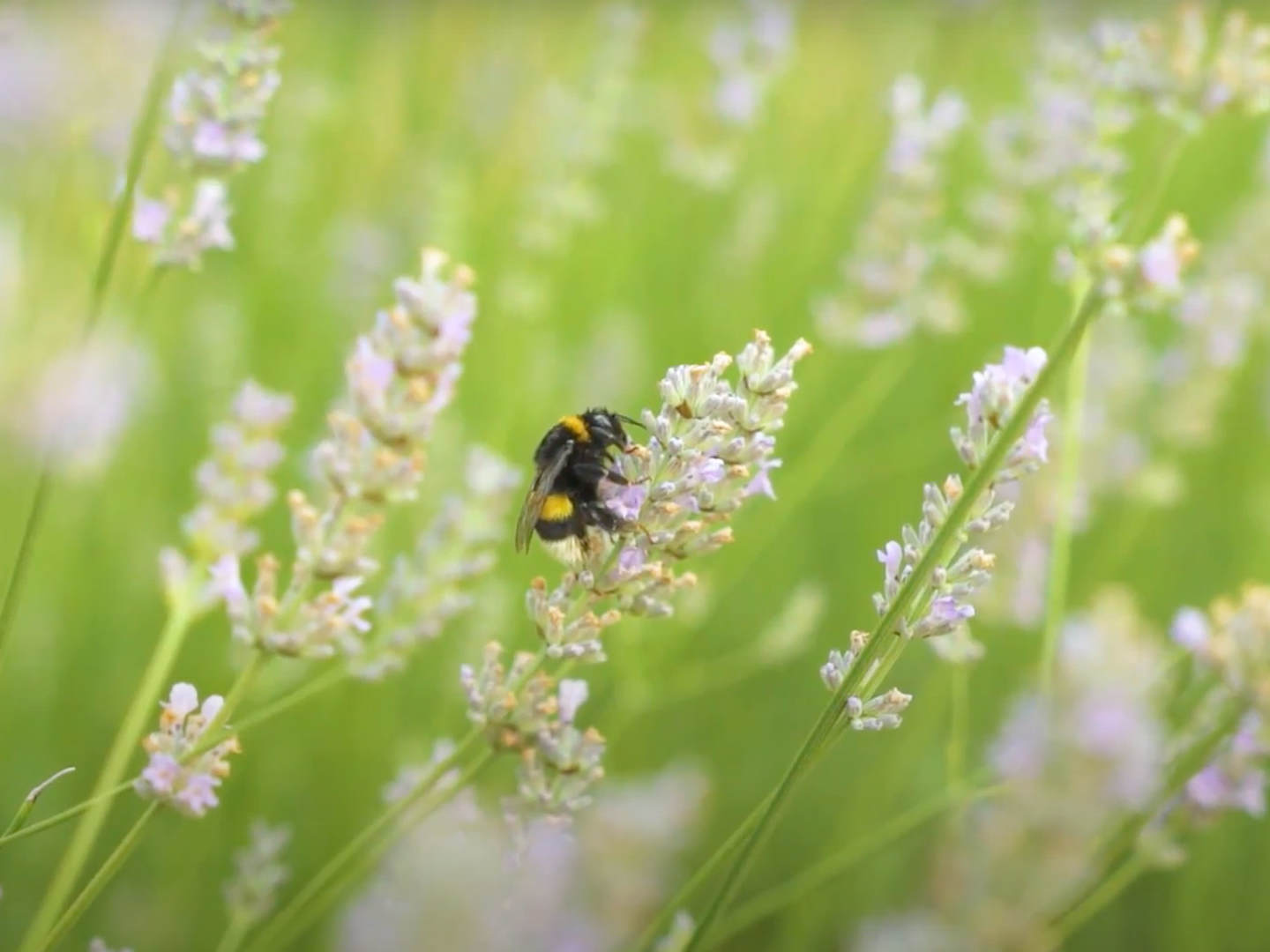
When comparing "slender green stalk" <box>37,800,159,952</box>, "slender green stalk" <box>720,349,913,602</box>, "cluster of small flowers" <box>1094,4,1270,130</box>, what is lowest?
"slender green stalk" <box>37,800,159,952</box>

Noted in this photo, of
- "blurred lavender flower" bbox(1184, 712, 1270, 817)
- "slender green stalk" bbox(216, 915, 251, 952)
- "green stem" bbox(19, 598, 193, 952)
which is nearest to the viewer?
"green stem" bbox(19, 598, 193, 952)

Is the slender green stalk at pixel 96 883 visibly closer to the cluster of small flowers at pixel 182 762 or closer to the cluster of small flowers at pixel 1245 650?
the cluster of small flowers at pixel 182 762

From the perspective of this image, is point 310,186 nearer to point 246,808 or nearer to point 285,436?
point 285,436

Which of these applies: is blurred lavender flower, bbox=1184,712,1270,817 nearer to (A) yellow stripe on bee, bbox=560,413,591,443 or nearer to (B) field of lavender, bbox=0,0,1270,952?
(B) field of lavender, bbox=0,0,1270,952

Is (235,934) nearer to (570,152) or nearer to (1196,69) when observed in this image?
(1196,69)

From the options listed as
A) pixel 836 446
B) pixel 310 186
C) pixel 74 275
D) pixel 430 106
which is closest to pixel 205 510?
pixel 836 446

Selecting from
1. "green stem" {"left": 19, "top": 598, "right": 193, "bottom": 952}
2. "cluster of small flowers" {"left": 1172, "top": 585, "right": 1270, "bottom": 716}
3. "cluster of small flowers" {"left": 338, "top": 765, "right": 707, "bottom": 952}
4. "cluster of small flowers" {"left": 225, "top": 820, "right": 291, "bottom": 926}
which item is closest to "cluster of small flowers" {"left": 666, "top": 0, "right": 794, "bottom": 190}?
"cluster of small flowers" {"left": 338, "top": 765, "right": 707, "bottom": 952}

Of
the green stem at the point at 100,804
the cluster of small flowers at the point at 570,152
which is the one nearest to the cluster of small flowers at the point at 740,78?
the cluster of small flowers at the point at 570,152
